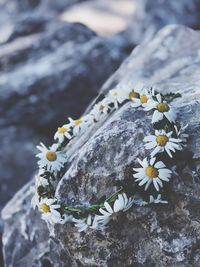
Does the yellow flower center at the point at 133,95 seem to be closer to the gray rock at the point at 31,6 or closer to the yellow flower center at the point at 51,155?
the yellow flower center at the point at 51,155

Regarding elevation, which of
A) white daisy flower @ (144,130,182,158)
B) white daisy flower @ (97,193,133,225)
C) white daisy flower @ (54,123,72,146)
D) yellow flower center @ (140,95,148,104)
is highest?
white daisy flower @ (54,123,72,146)

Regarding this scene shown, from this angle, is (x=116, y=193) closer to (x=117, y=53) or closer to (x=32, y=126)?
(x=32, y=126)

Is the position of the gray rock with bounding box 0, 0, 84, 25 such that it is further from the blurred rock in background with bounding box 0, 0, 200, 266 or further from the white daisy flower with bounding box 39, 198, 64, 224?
the white daisy flower with bounding box 39, 198, 64, 224

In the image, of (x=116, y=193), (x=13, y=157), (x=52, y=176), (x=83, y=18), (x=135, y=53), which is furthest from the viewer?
(x=83, y=18)

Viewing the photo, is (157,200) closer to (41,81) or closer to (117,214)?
(117,214)

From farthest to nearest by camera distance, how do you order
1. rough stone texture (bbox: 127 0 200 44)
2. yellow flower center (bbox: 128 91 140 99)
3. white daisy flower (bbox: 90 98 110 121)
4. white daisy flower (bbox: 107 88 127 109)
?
rough stone texture (bbox: 127 0 200 44) → white daisy flower (bbox: 90 98 110 121) → white daisy flower (bbox: 107 88 127 109) → yellow flower center (bbox: 128 91 140 99)

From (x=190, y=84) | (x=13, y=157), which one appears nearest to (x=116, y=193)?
(x=190, y=84)

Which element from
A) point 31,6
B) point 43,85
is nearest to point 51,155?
point 43,85

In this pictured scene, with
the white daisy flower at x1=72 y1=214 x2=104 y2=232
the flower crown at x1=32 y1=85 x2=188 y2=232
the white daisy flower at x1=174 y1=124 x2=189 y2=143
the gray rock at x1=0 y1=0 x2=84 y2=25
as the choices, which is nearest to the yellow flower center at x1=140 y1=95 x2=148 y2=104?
the flower crown at x1=32 y1=85 x2=188 y2=232

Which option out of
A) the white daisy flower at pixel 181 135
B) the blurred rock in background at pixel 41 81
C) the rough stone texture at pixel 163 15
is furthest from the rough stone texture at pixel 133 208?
the rough stone texture at pixel 163 15
